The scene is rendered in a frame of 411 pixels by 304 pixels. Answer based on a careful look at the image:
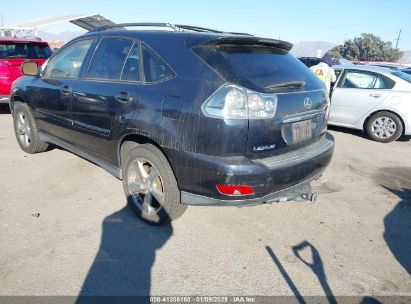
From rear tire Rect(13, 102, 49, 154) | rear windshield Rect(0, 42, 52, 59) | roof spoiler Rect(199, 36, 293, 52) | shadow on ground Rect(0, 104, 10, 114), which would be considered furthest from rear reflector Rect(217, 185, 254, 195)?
shadow on ground Rect(0, 104, 10, 114)

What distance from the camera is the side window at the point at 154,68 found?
2977 mm

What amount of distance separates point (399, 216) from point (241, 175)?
218 centimetres

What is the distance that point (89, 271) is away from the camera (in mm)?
2691

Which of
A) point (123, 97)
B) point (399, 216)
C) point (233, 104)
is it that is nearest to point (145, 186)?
point (123, 97)

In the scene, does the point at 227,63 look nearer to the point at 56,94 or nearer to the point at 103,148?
the point at 103,148

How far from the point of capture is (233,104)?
263 cm

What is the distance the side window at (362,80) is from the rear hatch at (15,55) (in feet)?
22.3

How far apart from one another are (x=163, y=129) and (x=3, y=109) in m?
7.66

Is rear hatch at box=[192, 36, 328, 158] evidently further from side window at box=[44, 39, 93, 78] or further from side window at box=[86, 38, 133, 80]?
side window at box=[44, 39, 93, 78]

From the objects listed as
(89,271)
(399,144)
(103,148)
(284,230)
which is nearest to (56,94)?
(103,148)

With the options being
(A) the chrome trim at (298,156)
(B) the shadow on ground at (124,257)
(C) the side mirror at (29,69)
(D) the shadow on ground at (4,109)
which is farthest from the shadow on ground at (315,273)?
(D) the shadow on ground at (4,109)

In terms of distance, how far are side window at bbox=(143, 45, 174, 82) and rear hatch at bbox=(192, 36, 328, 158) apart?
1.02 feet

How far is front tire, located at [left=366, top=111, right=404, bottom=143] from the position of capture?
6816 millimetres

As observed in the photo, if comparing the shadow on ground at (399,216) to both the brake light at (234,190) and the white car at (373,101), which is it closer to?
the brake light at (234,190)
